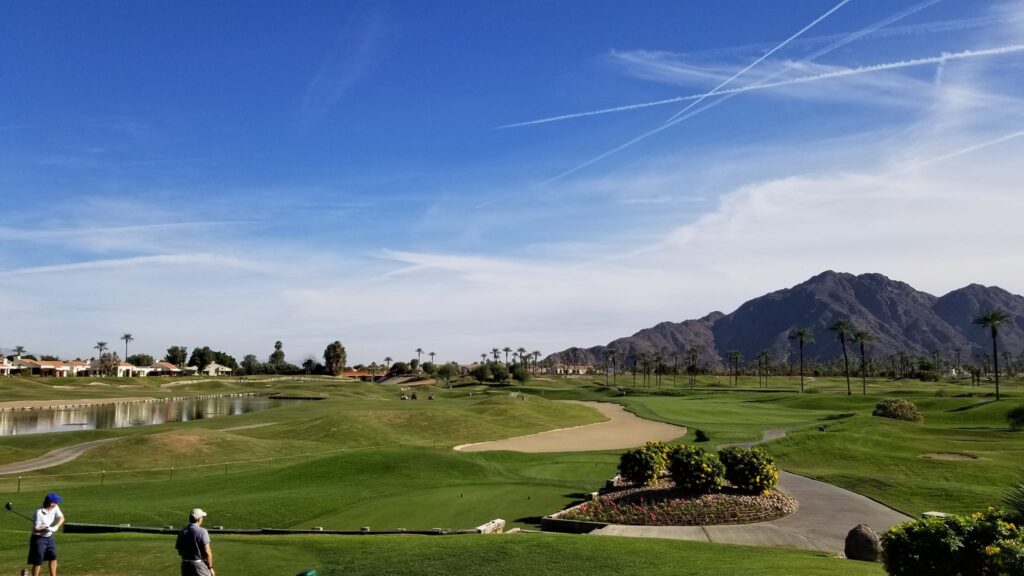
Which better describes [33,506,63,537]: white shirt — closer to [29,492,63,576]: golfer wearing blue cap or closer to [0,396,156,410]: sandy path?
[29,492,63,576]: golfer wearing blue cap

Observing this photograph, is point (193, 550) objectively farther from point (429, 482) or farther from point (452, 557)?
point (429, 482)

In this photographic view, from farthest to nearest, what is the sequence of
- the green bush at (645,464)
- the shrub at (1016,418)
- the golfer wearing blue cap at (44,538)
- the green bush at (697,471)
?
1. the shrub at (1016,418)
2. the green bush at (645,464)
3. the green bush at (697,471)
4. the golfer wearing blue cap at (44,538)

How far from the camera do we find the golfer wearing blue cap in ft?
51.5

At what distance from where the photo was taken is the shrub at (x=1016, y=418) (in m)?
67.1

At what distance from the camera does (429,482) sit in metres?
41.2

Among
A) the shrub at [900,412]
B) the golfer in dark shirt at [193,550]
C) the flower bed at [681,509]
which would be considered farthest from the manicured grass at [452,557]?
the shrub at [900,412]

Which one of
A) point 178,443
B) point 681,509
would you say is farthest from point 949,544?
point 178,443

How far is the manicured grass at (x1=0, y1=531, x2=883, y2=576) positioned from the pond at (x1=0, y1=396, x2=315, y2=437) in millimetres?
73799

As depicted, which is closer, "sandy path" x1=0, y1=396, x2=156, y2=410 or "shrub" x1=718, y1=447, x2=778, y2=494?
"shrub" x1=718, y1=447, x2=778, y2=494

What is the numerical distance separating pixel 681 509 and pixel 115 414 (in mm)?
109599

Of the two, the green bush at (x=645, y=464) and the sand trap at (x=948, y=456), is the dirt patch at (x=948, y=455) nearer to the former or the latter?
the sand trap at (x=948, y=456)

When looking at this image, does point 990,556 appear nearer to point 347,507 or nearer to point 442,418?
point 347,507

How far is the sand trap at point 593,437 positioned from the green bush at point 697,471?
1311 inches

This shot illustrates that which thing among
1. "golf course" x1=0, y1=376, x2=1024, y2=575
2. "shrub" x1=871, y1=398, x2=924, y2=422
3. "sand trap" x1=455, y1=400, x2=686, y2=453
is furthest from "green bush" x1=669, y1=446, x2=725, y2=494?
"shrub" x1=871, y1=398, x2=924, y2=422
